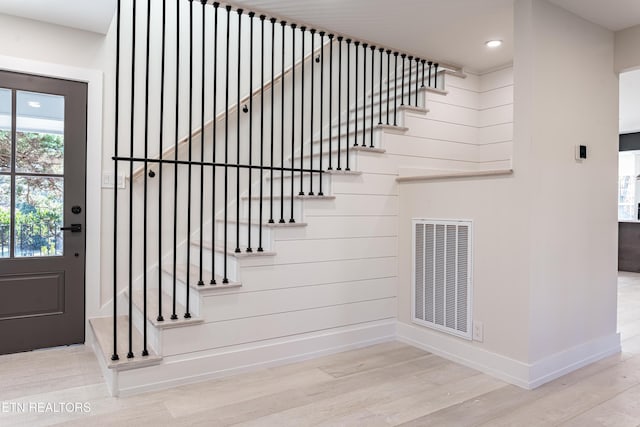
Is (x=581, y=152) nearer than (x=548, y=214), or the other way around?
(x=548, y=214)

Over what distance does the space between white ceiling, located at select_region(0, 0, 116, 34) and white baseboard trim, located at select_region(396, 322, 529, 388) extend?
2.94 m

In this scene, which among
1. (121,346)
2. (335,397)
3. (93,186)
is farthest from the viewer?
(93,186)

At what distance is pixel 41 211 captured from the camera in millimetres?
2916

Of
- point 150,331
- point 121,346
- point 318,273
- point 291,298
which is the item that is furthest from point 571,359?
point 121,346

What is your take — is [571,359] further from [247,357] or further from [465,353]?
[247,357]

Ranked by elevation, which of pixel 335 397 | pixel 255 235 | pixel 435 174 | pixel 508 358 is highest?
pixel 435 174

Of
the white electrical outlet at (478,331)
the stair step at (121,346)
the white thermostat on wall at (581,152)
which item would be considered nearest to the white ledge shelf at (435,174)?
the white thermostat on wall at (581,152)

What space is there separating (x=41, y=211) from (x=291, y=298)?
5.90 feet

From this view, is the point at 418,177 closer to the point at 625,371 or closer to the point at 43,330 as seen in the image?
the point at 625,371

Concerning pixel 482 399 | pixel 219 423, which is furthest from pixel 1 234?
pixel 482 399

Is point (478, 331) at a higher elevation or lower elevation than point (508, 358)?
higher

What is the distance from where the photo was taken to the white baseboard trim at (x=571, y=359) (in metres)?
2.45

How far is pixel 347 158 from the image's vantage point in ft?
9.93

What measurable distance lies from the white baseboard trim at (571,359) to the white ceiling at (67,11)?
3353mm
